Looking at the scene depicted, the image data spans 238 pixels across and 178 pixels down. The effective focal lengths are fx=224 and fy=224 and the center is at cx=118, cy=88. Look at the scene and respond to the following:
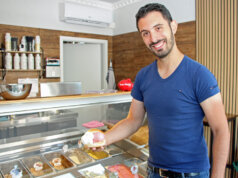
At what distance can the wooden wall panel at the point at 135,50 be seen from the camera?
3836 mm

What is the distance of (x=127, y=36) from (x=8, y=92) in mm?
3824

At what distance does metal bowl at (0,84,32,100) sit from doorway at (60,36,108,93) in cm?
326

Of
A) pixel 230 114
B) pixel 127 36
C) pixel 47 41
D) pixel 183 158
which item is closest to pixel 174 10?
pixel 127 36

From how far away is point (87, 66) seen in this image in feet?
17.6

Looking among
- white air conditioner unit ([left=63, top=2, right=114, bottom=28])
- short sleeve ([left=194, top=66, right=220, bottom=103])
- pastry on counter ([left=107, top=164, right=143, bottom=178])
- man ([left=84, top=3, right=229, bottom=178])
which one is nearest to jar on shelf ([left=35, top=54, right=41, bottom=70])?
white air conditioner unit ([left=63, top=2, right=114, bottom=28])

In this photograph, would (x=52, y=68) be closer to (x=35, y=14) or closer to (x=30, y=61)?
(x=30, y=61)

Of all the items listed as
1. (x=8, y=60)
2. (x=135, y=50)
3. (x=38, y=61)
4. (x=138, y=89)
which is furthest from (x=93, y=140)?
(x=135, y=50)

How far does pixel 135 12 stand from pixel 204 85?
4.07 metres

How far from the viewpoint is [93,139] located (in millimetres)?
1257

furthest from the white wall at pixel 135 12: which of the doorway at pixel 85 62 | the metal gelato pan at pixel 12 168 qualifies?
the metal gelato pan at pixel 12 168

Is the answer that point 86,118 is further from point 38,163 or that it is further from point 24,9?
point 24,9

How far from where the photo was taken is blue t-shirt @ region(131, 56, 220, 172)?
1.11 metres

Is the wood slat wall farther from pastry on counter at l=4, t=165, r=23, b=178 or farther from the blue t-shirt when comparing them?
pastry on counter at l=4, t=165, r=23, b=178

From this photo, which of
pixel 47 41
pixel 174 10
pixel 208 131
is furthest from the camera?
pixel 47 41
